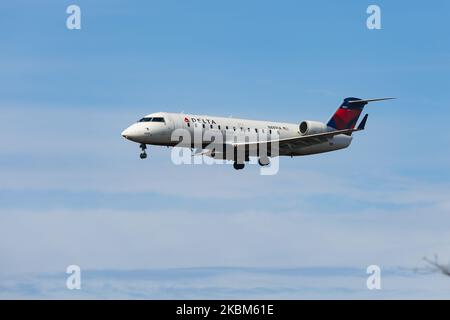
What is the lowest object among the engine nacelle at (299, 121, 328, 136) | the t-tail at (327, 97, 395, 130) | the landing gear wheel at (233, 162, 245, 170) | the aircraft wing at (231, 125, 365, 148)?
the landing gear wheel at (233, 162, 245, 170)

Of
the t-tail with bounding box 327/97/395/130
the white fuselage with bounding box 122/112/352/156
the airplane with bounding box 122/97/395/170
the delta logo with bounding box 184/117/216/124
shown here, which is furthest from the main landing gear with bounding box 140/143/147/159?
the t-tail with bounding box 327/97/395/130

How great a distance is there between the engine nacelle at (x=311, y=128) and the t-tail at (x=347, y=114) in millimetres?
4901

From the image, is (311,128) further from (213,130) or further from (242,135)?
(213,130)

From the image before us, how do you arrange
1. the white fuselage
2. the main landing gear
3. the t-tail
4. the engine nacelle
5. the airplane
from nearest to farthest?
the main landing gear < the white fuselage < the airplane < the engine nacelle < the t-tail

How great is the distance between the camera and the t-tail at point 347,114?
297ft

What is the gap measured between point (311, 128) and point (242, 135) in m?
6.48

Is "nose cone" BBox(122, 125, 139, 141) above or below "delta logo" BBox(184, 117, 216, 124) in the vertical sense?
below

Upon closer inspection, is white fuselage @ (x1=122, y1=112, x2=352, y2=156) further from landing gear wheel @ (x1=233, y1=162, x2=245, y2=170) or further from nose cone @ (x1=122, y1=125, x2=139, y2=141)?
landing gear wheel @ (x1=233, y1=162, x2=245, y2=170)

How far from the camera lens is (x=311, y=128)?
8456 cm

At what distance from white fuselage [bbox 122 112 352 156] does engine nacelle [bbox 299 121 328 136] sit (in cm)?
90

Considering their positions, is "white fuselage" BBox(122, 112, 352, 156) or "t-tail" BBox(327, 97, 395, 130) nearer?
"white fuselage" BBox(122, 112, 352, 156)

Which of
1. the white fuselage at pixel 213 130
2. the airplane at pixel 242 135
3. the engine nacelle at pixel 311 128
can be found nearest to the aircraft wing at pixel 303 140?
the airplane at pixel 242 135

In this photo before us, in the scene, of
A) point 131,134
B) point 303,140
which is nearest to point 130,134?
point 131,134

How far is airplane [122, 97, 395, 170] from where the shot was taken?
3002 inches
